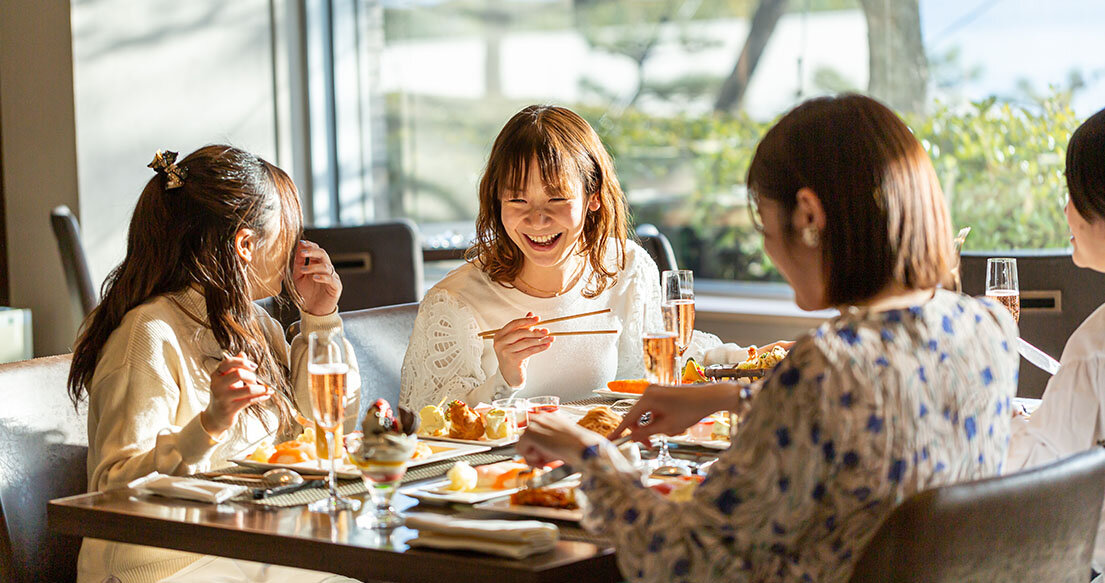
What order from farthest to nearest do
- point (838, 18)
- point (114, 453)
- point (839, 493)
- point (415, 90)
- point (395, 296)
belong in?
point (415, 90) < point (838, 18) < point (395, 296) < point (114, 453) < point (839, 493)

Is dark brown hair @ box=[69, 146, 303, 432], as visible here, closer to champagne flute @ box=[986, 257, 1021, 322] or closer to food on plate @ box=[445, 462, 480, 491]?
food on plate @ box=[445, 462, 480, 491]

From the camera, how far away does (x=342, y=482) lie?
1.59 m

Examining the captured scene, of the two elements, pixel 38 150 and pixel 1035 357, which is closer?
pixel 1035 357

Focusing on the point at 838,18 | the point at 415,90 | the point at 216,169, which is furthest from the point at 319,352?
the point at 415,90

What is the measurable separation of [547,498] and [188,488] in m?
0.47

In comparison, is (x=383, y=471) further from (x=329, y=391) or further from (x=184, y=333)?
(x=184, y=333)

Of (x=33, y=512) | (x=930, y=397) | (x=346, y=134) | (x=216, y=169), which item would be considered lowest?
(x=33, y=512)

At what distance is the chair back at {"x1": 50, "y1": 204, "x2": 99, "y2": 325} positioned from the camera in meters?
3.68

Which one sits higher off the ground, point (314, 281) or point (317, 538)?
point (314, 281)

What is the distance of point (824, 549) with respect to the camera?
1.13 metres

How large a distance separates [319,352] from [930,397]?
73 centimetres

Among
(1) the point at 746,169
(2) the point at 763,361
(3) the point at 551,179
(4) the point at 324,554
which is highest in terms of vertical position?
(1) the point at 746,169

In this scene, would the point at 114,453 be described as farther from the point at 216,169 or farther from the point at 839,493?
the point at 839,493

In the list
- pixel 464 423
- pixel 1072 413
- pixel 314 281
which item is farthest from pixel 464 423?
pixel 1072 413
